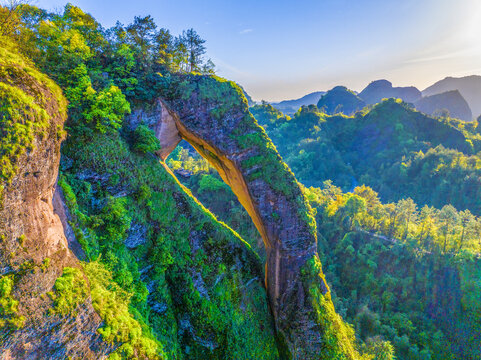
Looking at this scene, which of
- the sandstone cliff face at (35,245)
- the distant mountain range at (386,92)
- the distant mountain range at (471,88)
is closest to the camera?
the sandstone cliff face at (35,245)

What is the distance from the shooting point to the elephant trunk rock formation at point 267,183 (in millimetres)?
12750

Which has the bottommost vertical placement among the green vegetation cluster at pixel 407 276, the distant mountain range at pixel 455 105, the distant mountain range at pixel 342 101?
the green vegetation cluster at pixel 407 276

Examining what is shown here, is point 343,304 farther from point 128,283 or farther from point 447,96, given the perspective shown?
point 447,96

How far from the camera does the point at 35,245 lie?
18.5 feet

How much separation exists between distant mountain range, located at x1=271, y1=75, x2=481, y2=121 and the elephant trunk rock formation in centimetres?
11170

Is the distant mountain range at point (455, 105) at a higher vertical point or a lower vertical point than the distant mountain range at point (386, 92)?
lower

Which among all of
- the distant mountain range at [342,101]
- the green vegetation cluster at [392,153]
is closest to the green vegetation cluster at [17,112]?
the green vegetation cluster at [392,153]

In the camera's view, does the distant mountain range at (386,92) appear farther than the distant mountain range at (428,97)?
Yes

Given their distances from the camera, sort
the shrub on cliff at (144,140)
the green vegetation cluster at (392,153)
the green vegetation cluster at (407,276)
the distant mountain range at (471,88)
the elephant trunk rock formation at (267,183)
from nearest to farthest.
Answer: the shrub on cliff at (144,140)
the elephant trunk rock formation at (267,183)
the green vegetation cluster at (407,276)
the green vegetation cluster at (392,153)
the distant mountain range at (471,88)

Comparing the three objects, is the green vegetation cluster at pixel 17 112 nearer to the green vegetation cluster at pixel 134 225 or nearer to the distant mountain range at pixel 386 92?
the green vegetation cluster at pixel 134 225

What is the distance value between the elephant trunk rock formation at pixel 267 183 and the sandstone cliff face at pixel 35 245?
6.63m

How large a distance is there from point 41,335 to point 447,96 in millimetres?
157923

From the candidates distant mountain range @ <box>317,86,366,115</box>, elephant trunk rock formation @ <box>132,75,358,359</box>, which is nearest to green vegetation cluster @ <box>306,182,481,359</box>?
elephant trunk rock formation @ <box>132,75,358,359</box>

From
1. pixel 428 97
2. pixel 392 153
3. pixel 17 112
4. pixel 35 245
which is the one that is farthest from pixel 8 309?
pixel 428 97
